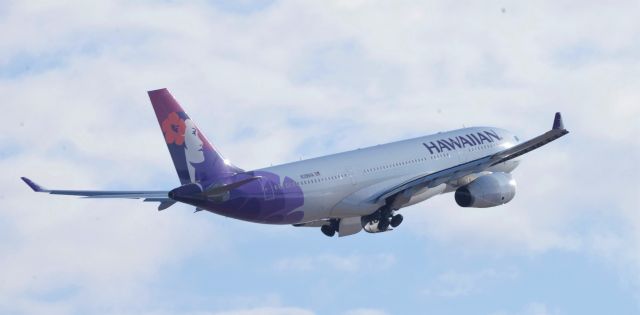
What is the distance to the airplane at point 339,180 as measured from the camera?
66125mm

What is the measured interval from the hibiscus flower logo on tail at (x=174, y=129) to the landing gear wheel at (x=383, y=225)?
45.7 ft

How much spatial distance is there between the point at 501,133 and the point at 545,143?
1577cm

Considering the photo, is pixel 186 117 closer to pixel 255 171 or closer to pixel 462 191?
pixel 255 171

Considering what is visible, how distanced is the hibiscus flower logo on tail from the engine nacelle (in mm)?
17240

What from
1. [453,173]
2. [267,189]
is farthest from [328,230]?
[267,189]

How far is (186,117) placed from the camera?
2613 inches

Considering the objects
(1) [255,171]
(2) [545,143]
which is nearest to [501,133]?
(2) [545,143]

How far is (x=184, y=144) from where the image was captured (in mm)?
66125

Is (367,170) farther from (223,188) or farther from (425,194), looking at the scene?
(223,188)

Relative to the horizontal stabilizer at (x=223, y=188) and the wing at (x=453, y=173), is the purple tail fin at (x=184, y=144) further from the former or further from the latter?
the wing at (x=453, y=173)

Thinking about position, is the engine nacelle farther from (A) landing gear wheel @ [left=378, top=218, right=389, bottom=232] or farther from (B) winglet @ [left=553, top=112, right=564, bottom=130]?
(B) winglet @ [left=553, top=112, right=564, bottom=130]

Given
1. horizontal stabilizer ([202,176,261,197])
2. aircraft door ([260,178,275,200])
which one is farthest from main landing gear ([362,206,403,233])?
horizontal stabilizer ([202,176,261,197])

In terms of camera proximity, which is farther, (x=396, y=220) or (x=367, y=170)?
(x=396, y=220)

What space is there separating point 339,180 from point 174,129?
10118mm
